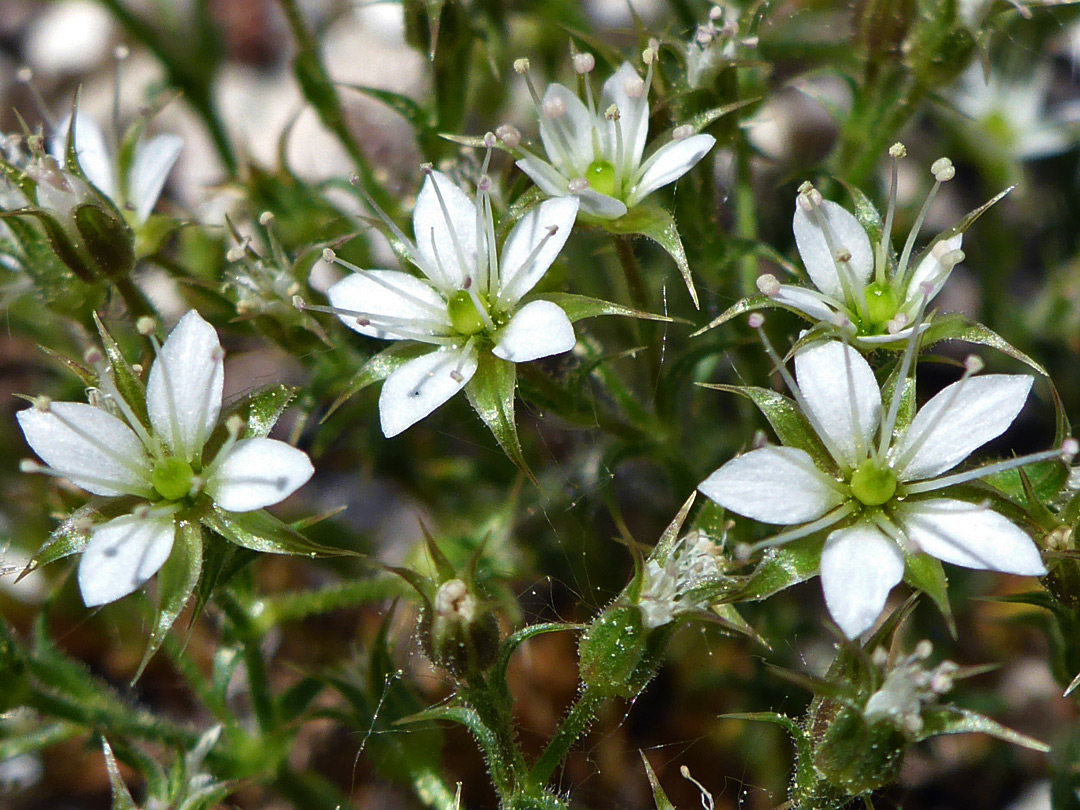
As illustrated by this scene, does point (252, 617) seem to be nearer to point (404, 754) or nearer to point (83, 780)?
point (404, 754)

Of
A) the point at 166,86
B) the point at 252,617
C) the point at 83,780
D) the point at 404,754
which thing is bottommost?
the point at 83,780

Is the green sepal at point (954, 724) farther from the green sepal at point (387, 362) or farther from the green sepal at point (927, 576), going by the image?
the green sepal at point (387, 362)

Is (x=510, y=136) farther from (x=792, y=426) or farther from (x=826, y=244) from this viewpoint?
(x=792, y=426)

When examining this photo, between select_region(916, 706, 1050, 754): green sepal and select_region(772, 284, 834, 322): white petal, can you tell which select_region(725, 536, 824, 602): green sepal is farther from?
select_region(772, 284, 834, 322): white petal

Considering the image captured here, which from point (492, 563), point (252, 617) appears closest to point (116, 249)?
point (252, 617)

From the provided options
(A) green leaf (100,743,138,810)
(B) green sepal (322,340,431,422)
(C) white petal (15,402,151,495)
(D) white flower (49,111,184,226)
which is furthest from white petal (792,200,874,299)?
(A) green leaf (100,743,138,810)

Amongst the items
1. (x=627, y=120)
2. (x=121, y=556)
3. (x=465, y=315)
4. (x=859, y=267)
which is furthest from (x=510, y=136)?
(x=121, y=556)
